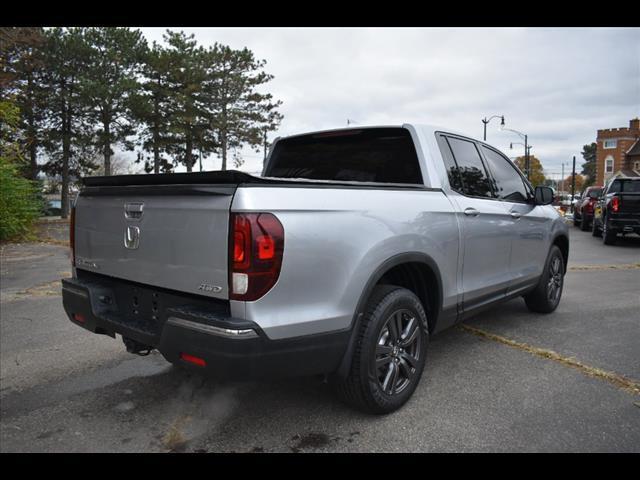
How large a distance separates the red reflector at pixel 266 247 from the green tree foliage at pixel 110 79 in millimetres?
28969

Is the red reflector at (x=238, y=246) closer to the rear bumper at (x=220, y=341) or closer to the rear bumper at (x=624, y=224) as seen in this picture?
the rear bumper at (x=220, y=341)

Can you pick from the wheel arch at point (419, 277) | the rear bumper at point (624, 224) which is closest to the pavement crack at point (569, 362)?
the wheel arch at point (419, 277)

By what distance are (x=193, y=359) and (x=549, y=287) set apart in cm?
441

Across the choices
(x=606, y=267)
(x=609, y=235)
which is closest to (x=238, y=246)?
(x=606, y=267)

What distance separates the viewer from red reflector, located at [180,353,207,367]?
2264 mm

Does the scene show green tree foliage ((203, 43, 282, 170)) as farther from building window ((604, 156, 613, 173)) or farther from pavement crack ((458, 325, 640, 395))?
building window ((604, 156, 613, 173))

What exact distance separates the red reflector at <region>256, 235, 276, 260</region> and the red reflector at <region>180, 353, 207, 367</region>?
1.86ft

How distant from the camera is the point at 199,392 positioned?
3.30m

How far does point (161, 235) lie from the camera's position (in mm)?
2578

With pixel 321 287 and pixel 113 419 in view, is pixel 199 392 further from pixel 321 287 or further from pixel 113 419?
pixel 321 287

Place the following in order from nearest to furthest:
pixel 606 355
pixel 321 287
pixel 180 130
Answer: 1. pixel 321 287
2. pixel 606 355
3. pixel 180 130

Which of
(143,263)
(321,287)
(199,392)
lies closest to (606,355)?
(321,287)

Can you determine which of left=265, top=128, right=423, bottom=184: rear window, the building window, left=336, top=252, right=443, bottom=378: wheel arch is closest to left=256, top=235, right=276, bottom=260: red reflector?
left=336, top=252, right=443, bottom=378: wheel arch
